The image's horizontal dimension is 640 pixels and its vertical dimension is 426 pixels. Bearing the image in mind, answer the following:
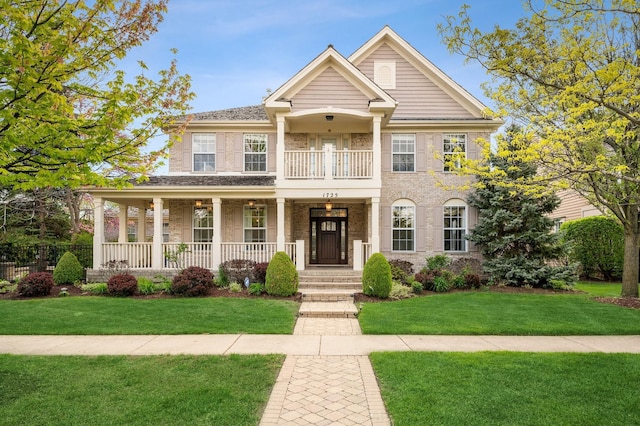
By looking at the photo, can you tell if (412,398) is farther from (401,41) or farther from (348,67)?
(401,41)

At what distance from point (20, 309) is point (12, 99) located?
8.13 m

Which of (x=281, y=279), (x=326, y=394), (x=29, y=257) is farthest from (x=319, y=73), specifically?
(x=29, y=257)

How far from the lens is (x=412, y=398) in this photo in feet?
15.4

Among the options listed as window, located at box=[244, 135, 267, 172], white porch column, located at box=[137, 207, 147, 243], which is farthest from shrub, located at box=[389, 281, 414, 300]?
white porch column, located at box=[137, 207, 147, 243]

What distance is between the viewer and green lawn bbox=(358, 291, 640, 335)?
8.34 meters

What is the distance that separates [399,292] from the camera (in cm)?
1228

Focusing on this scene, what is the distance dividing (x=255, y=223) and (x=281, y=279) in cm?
498

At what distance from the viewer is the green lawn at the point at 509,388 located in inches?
169

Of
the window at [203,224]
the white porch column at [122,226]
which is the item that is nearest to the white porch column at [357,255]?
the window at [203,224]

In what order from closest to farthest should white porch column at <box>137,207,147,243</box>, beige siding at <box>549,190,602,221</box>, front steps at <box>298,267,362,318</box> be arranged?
front steps at <box>298,267,362,318</box>
white porch column at <box>137,207,147,243</box>
beige siding at <box>549,190,602,221</box>

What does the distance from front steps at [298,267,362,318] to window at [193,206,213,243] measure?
473cm

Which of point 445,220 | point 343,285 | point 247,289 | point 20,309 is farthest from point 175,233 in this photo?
point 445,220

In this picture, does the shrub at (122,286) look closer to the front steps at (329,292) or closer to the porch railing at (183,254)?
the porch railing at (183,254)

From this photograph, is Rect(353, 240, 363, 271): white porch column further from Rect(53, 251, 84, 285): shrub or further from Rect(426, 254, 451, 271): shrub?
Rect(53, 251, 84, 285): shrub
